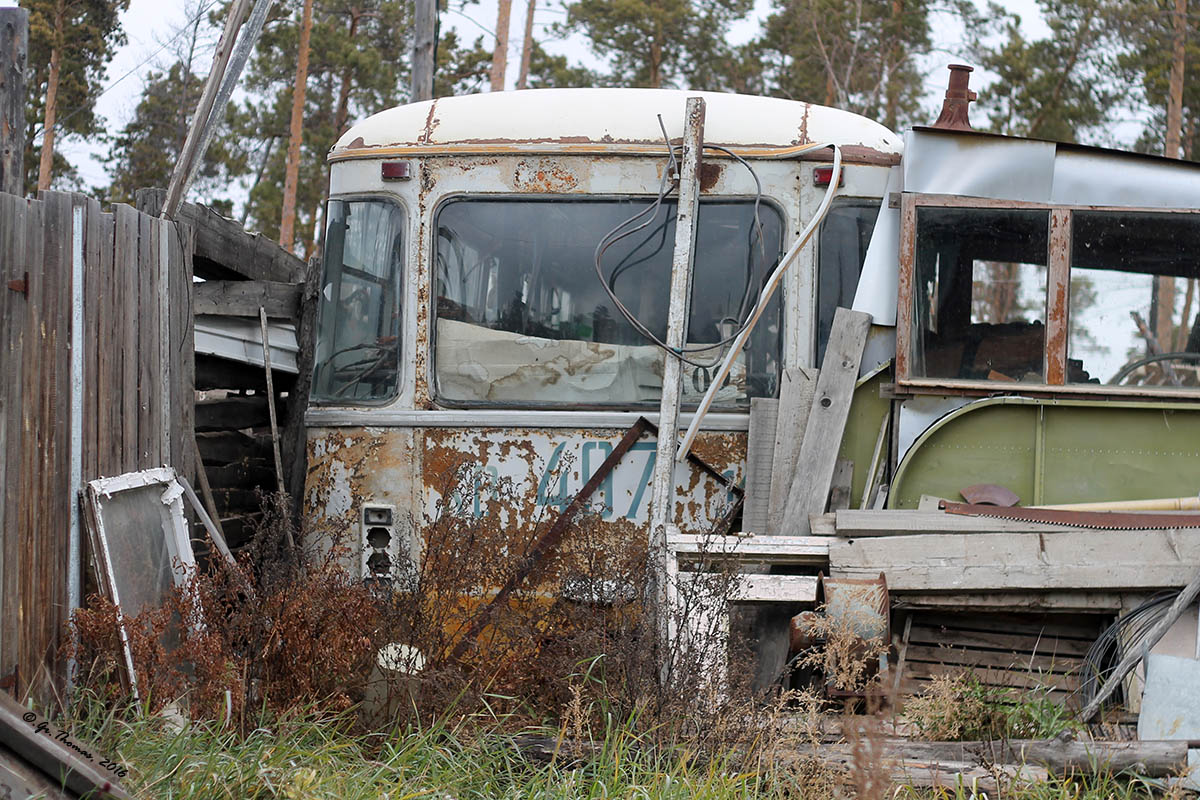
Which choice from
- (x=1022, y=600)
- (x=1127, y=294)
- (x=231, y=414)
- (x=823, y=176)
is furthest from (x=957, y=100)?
(x=231, y=414)

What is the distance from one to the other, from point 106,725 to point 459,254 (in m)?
2.66

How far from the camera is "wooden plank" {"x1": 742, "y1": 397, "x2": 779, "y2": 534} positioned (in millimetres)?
5500

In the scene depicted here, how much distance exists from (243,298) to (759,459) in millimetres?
3096

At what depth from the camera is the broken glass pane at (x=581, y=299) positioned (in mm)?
5688

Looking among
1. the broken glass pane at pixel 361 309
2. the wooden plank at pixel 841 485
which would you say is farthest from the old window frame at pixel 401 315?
the wooden plank at pixel 841 485

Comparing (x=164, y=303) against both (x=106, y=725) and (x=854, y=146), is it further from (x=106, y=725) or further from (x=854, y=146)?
(x=854, y=146)

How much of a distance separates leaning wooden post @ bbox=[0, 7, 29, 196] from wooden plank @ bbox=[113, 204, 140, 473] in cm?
185

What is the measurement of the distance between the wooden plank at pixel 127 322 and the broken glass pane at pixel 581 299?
1.35 m

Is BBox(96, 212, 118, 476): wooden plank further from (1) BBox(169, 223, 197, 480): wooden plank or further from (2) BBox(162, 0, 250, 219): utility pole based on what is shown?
(2) BBox(162, 0, 250, 219): utility pole

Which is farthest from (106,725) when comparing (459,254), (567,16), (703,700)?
(567,16)

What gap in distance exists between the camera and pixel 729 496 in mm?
5637

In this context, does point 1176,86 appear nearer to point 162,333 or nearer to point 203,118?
point 203,118

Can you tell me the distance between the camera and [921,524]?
504 centimetres

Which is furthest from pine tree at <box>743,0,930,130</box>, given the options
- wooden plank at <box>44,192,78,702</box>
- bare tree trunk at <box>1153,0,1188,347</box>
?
wooden plank at <box>44,192,78,702</box>
